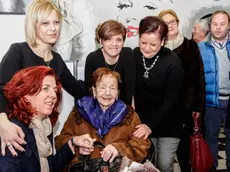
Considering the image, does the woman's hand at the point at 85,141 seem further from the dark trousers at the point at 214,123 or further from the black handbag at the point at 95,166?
the dark trousers at the point at 214,123

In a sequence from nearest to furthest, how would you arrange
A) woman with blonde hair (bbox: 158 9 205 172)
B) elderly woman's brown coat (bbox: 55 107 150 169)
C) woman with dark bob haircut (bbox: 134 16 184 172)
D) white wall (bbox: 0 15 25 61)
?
elderly woman's brown coat (bbox: 55 107 150 169) → woman with dark bob haircut (bbox: 134 16 184 172) → white wall (bbox: 0 15 25 61) → woman with blonde hair (bbox: 158 9 205 172)

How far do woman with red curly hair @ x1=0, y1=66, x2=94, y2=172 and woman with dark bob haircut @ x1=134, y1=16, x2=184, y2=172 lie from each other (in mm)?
791

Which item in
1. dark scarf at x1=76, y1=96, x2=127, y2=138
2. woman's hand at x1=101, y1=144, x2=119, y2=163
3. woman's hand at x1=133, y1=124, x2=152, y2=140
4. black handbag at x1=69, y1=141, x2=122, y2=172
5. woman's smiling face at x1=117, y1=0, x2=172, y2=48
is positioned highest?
woman's smiling face at x1=117, y1=0, x2=172, y2=48

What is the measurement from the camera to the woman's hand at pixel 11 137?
5.28 feet

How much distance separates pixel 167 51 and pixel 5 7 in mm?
1510

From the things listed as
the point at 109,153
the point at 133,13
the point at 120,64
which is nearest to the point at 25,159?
the point at 109,153

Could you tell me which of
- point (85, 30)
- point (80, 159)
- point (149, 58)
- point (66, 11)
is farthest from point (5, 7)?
point (80, 159)

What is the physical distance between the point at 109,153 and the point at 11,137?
23.7 inches

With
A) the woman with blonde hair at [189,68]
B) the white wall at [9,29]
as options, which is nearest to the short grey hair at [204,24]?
the woman with blonde hair at [189,68]

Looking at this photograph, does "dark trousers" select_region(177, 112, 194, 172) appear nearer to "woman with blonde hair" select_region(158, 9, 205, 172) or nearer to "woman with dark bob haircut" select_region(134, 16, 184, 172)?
"woman with blonde hair" select_region(158, 9, 205, 172)

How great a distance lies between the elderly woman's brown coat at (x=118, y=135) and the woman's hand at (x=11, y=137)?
541mm

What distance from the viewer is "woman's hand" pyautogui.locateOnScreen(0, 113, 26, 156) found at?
1609 millimetres

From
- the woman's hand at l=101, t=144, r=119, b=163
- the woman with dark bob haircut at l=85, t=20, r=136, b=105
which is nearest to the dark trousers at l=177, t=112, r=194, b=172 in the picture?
the woman with dark bob haircut at l=85, t=20, r=136, b=105

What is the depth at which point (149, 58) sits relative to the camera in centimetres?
244
